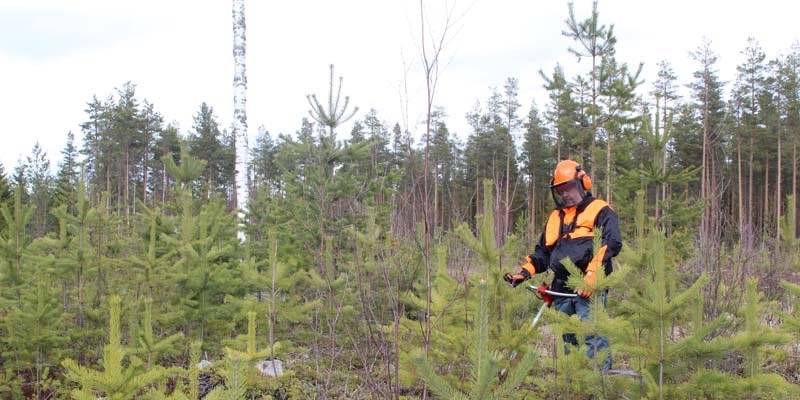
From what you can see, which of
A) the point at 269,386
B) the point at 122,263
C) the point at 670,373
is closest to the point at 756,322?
the point at 670,373

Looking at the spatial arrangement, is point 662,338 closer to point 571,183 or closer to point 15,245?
point 571,183

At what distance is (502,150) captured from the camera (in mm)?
29062

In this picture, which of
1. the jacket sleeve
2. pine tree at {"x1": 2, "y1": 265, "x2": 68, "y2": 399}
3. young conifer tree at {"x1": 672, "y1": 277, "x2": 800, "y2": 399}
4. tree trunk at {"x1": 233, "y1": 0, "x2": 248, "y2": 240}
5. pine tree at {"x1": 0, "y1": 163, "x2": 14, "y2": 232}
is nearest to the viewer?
young conifer tree at {"x1": 672, "y1": 277, "x2": 800, "y2": 399}

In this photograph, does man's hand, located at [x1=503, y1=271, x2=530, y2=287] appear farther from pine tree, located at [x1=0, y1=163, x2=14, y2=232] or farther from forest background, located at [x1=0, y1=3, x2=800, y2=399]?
pine tree, located at [x1=0, y1=163, x2=14, y2=232]

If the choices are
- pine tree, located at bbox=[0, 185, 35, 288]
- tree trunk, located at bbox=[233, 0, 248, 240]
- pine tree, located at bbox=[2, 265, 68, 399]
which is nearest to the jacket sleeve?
pine tree, located at bbox=[2, 265, 68, 399]

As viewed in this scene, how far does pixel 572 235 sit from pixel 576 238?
0.15ft

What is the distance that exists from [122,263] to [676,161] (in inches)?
1148

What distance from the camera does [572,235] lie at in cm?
430

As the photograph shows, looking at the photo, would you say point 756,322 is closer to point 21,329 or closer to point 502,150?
point 21,329

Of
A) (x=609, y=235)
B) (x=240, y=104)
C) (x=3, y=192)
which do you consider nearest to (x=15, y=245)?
(x=240, y=104)

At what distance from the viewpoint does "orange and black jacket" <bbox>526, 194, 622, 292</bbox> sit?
4047 mm

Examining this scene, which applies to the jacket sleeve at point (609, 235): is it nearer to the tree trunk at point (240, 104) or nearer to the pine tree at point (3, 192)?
the tree trunk at point (240, 104)

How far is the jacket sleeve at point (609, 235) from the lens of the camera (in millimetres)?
3861

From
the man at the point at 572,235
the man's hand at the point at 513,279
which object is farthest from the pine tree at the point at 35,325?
the man at the point at 572,235
